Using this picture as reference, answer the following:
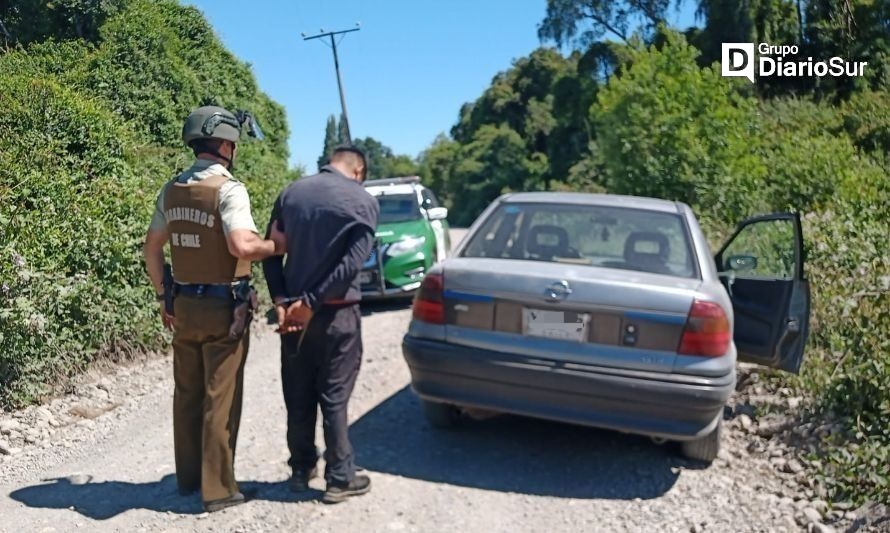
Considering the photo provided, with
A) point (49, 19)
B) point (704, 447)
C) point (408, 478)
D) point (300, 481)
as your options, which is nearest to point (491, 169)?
point (49, 19)

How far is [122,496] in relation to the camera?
4512 millimetres

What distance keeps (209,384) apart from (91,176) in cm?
544

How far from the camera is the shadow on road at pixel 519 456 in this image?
4762mm

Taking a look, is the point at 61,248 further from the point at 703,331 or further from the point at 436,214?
the point at 436,214

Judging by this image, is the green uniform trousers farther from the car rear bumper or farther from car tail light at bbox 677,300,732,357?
car tail light at bbox 677,300,732,357

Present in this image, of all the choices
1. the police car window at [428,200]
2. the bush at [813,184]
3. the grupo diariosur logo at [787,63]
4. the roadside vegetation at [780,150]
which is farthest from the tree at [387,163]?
the police car window at [428,200]

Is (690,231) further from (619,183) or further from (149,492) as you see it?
(619,183)

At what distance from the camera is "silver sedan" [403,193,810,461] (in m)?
4.43

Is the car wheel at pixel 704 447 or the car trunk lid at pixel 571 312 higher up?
the car trunk lid at pixel 571 312

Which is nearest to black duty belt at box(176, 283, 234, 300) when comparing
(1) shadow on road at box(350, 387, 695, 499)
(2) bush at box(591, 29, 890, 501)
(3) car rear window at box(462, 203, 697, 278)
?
(1) shadow on road at box(350, 387, 695, 499)

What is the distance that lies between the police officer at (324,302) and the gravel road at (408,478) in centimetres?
32

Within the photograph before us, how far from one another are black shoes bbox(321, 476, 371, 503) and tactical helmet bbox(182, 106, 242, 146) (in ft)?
6.46

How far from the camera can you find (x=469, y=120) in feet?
235

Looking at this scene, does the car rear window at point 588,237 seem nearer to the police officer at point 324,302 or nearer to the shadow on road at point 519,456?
the police officer at point 324,302
